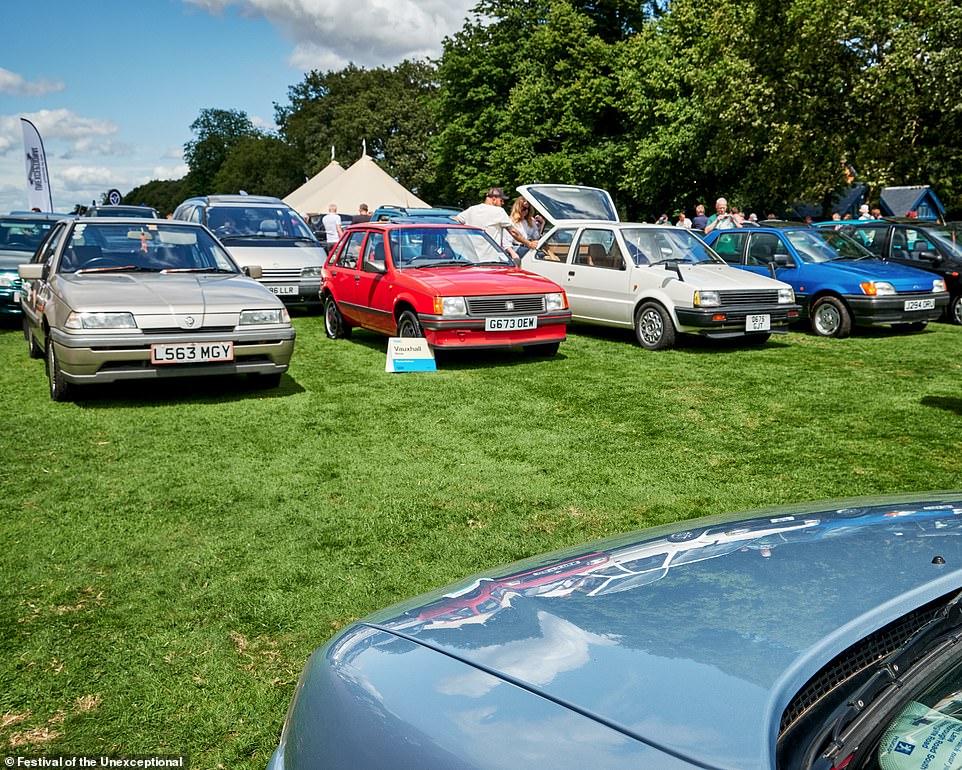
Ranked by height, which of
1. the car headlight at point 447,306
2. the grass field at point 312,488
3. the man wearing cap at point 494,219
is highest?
the man wearing cap at point 494,219

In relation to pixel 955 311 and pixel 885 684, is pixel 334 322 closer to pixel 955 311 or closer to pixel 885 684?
pixel 955 311

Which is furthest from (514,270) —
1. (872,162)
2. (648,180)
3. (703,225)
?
(648,180)

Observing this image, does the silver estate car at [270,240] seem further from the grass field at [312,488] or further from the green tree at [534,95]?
the green tree at [534,95]

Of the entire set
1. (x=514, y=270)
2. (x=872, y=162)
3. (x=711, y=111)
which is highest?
(x=711, y=111)

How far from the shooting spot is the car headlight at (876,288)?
11562mm

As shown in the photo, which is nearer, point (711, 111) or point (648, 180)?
point (711, 111)

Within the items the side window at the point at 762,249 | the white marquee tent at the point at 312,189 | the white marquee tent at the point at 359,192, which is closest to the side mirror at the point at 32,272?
the side window at the point at 762,249

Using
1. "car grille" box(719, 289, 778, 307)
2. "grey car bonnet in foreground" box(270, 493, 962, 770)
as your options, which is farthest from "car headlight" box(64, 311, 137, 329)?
"car grille" box(719, 289, 778, 307)

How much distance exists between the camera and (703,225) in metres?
18.6

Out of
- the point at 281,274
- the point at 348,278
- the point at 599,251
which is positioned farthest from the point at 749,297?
the point at 281,274

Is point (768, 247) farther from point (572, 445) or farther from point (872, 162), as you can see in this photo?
point (872, 162)

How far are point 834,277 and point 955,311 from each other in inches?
121

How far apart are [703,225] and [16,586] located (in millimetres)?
16995

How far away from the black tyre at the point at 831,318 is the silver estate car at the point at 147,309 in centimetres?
780
